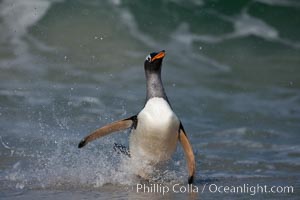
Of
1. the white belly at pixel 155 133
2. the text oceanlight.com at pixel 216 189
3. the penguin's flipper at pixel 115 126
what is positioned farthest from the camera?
the penguin's flipper at pixel 115 126

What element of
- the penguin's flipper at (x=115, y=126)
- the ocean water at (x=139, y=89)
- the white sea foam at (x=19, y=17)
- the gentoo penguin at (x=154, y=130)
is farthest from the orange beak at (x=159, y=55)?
the white sea foam at (x=19, y=17)

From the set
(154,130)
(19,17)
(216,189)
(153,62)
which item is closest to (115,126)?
(154,130)

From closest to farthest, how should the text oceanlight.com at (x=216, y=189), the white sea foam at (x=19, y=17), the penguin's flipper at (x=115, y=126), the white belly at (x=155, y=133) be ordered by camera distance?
1. the text oceanlight.com at (x=216, y=189)
2. the white belly at (x=155, y=133)
3. the penguin's flipper at (x=115, y=126)
4. the white sea foam at (x=19, y=17)

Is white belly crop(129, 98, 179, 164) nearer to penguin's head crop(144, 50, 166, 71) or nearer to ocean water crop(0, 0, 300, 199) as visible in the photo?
ocean water crop(0, 0, 300, 199)

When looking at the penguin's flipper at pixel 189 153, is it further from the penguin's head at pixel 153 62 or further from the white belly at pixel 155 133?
the penguin's head at pixel 153 62

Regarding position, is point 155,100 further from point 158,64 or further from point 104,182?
point 104,182

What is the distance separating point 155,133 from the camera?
18.2 ft

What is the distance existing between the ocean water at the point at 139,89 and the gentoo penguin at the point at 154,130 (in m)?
0.16

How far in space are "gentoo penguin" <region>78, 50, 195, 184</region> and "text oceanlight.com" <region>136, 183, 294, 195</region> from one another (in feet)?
0.57

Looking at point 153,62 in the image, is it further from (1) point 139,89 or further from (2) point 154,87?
(1) point 139,89

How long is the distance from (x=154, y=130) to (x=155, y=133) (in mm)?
26

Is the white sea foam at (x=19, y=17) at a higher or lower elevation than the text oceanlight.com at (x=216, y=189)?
higher

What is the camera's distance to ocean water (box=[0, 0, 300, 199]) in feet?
18.7

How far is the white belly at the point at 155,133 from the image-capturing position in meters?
5.51
